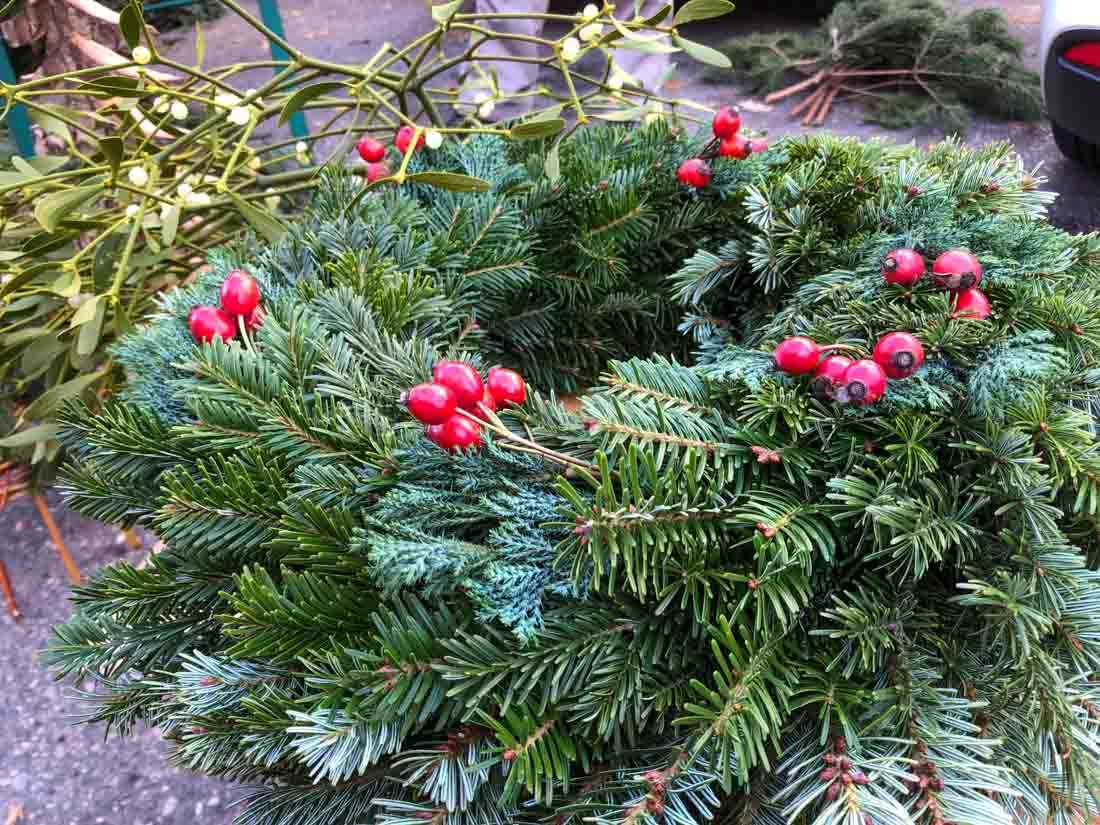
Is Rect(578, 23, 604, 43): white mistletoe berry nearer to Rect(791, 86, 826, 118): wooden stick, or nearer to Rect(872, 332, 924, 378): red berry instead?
Rect(872, 332, 924, 378): red berry

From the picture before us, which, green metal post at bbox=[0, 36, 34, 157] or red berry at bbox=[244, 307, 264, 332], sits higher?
red berry at bbox=[244, 307, 264, 332]

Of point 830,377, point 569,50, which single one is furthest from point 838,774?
point 569,50

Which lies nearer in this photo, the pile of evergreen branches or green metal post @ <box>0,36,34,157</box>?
green metal post @ <box>0,36,34,157</box>

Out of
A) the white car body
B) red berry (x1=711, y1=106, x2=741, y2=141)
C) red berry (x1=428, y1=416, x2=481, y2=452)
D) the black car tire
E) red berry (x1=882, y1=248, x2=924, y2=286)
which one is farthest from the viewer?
the black car tire

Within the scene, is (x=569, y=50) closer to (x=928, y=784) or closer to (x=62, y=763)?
(x=928, y=784)

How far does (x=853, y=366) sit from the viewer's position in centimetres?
64

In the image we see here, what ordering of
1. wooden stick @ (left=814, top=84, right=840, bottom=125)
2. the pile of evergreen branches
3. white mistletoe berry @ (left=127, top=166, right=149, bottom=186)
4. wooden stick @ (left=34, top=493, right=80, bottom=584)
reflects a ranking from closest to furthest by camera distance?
white mistletoe berry @ (left=127, top=166, right=149, bottom=186) < wooden stick @ (left=34, top=493, right=80, bottom=584) < the pile of evergreen branches < wooden stick @ (left=814, top=84, right=840, bottom=125)

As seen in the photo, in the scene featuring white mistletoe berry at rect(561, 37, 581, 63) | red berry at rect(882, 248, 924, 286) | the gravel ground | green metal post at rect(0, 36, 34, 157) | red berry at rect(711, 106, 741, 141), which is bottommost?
the gravel ground

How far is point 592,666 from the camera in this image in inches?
23.4

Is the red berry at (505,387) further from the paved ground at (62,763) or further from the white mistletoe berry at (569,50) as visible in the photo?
the paved ground at (62,763)

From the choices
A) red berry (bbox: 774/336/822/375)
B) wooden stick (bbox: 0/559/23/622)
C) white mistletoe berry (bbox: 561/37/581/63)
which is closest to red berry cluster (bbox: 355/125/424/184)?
white mistletoe berry (bbox: 561/37/581/63)

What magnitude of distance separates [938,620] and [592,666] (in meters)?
0.27

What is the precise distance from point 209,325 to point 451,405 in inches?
12.5

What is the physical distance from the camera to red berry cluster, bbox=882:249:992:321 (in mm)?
719
